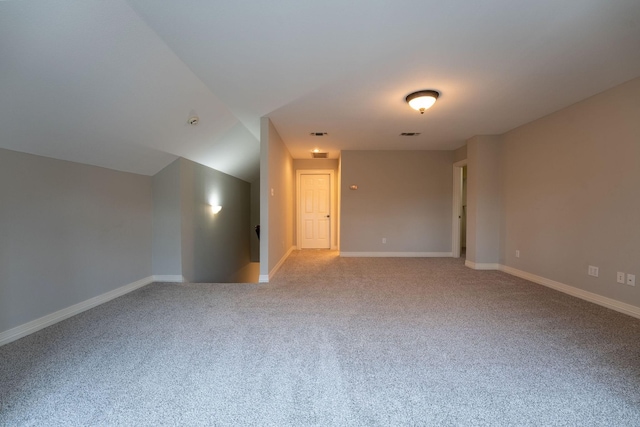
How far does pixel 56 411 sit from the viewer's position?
139 cm

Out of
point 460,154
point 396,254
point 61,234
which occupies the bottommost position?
point 396,254

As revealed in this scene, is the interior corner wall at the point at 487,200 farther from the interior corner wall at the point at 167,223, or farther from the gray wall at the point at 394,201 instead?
the interior corner wall at the point at 167,223

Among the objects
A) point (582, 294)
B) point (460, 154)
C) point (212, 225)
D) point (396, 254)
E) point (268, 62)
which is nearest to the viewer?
point (268, 62)

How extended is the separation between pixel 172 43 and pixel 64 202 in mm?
1943

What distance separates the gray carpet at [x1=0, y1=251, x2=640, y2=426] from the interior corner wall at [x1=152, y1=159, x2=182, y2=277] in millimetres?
805

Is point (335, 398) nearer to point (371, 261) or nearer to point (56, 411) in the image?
point (56, 411)

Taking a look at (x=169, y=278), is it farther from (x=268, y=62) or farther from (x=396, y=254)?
(x=396, y=254)

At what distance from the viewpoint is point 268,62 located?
2443 mm

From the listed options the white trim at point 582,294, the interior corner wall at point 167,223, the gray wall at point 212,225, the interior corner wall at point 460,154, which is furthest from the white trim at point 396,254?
the interior corner wall at point 167,223

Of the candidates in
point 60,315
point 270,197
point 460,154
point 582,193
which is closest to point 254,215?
point 270,197

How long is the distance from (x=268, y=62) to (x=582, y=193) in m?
3.90

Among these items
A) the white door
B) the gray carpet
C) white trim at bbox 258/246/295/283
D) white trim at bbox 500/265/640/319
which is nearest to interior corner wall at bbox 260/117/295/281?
white trim at bbox 258/246/295/283

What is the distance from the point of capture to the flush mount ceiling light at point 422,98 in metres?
2.99

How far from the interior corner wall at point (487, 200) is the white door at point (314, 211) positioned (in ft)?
11.1
